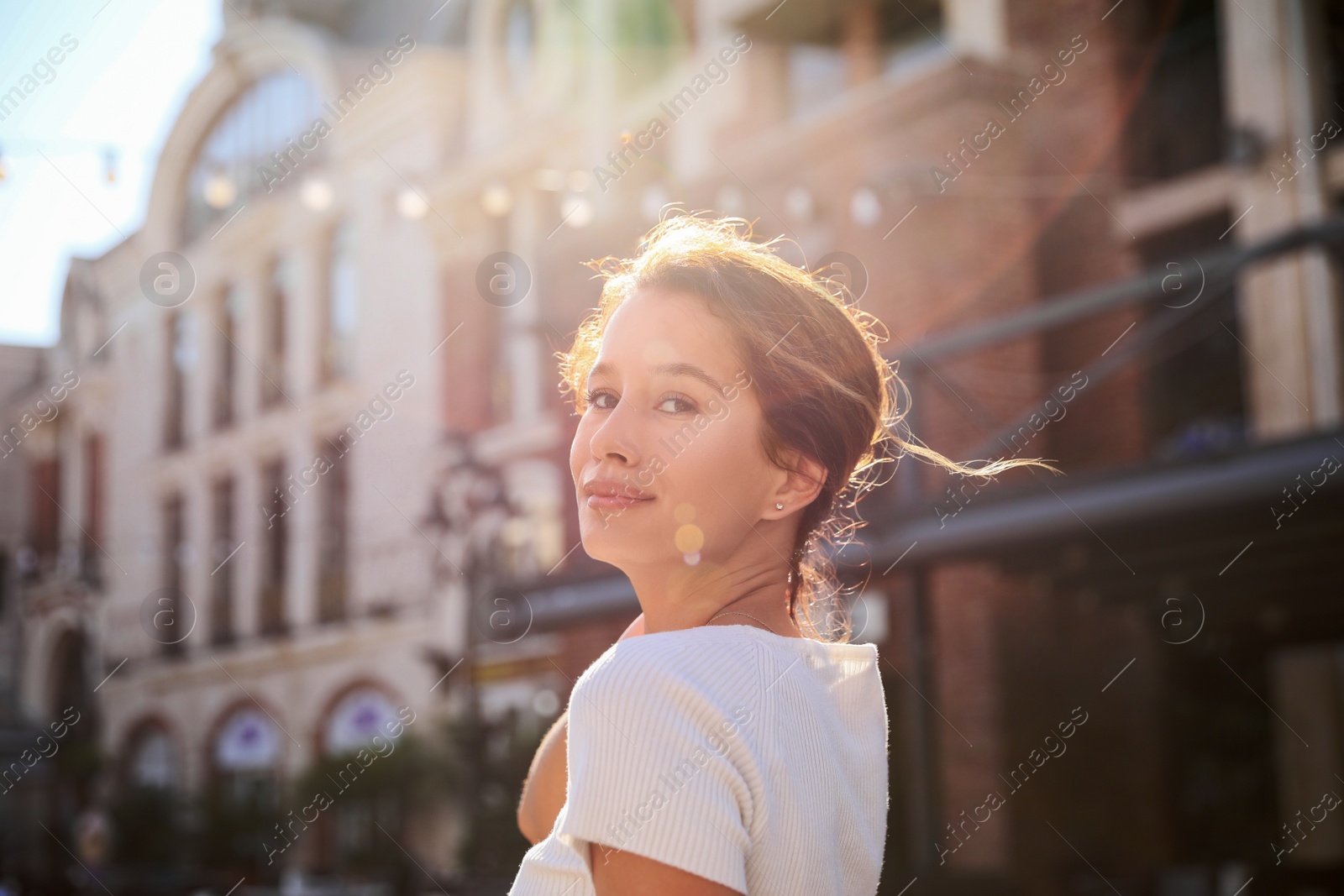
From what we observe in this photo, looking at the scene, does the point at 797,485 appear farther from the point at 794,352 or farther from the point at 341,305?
the point at 341,305

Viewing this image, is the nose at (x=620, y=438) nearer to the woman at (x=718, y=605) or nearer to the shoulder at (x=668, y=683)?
the woman at (x=718, y=605)

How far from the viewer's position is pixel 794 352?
4.38ft

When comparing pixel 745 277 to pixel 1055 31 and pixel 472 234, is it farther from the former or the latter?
pixel 472 234

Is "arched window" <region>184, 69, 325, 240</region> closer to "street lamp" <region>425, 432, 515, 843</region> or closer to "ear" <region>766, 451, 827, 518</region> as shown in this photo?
"street lamp" <region>425, 432, 515, 843</region>

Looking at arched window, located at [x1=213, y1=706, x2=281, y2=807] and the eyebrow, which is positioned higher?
the eyebrow

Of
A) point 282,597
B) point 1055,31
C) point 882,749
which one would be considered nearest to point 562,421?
point 1055,31

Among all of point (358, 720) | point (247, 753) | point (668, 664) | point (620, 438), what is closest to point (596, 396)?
point (620, 438)

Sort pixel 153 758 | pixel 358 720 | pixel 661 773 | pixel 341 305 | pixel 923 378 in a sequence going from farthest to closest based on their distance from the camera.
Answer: pixel 153 758, pixel 341 305, pixel 358 720, pixel 923 378, pixel 661 773

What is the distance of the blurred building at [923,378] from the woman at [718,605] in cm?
221

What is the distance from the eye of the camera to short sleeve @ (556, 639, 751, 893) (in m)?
1.03

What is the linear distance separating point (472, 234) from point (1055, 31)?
9.31m

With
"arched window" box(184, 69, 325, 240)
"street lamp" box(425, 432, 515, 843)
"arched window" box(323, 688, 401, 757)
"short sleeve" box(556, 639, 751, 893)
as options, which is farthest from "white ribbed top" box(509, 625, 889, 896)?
"arched window" box(184, 69, 325, 240)

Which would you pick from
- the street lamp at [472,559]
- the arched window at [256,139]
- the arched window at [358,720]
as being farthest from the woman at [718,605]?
the arched window at [256,139]

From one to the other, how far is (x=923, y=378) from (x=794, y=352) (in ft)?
30.5
